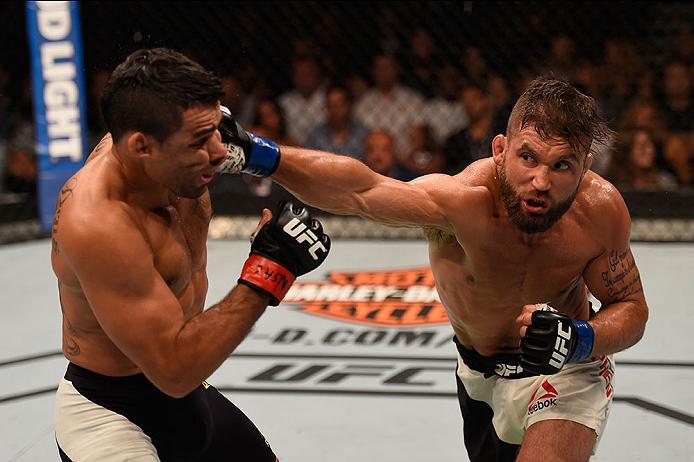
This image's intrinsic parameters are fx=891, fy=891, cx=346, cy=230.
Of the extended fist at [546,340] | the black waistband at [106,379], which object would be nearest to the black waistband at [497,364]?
the extended fist at [546,340]

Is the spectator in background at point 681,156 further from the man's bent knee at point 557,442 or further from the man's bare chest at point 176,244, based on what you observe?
the man's bare chest at point 176,244

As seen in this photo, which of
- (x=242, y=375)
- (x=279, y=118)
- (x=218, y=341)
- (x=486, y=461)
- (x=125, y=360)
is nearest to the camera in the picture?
(x=218, y=341)

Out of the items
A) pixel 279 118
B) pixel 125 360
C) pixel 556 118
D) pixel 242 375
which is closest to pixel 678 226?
pixel 279 118

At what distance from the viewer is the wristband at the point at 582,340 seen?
5.97ft

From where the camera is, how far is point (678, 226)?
4.83 m

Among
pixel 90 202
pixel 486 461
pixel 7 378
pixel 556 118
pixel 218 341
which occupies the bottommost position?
pixel 7 378

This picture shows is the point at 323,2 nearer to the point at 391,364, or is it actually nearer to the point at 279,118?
the point at 279,118

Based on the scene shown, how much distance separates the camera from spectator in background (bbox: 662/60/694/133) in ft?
16.6

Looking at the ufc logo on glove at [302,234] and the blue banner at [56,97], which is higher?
the ufc logo on glove at [302,234]

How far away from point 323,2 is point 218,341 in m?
3.99

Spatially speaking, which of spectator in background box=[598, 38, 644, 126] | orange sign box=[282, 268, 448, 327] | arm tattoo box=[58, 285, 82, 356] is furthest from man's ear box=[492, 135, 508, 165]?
spectator in background box=[598, 38, 644, 126]

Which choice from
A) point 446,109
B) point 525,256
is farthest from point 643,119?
point 525,256

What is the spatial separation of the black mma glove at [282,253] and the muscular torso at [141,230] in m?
0.17

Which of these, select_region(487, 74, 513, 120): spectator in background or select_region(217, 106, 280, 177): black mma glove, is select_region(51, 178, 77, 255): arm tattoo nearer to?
select_region(217, 106, 280, 177): black mma glove
